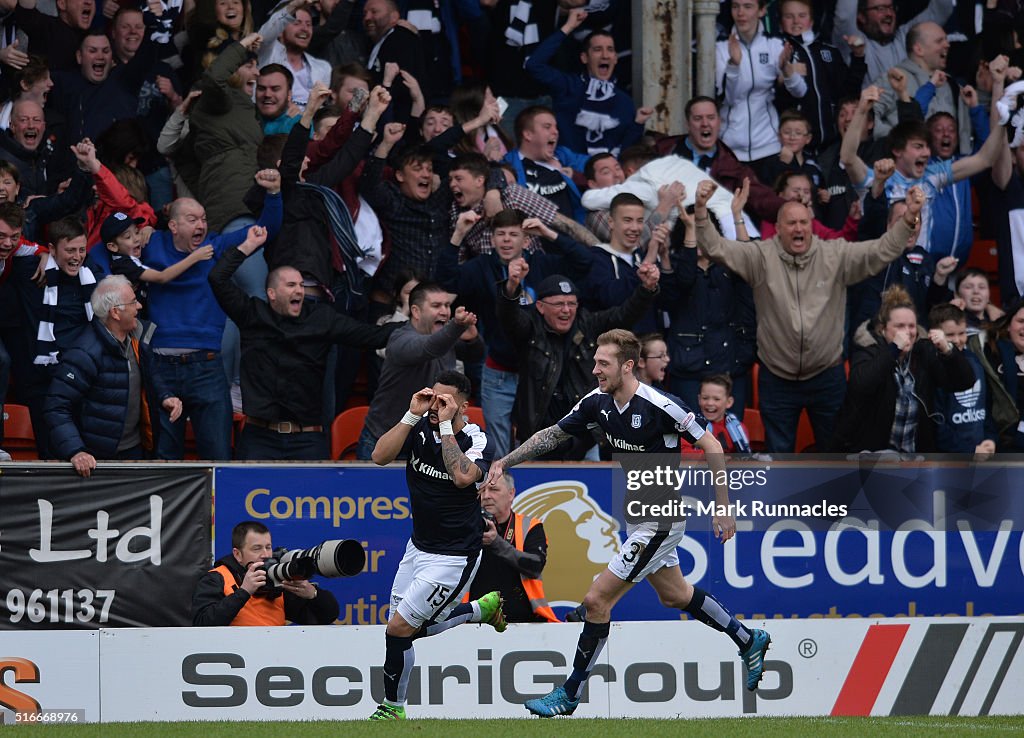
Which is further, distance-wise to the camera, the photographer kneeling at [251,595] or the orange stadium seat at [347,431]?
the orange stadium seat at [347,431]

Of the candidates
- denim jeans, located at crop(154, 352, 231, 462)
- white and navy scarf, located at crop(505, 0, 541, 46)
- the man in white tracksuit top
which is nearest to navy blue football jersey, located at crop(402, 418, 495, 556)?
denim jeans, located at crop(154, 352, 231, 462)

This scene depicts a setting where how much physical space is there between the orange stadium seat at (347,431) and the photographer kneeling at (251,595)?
1.46m

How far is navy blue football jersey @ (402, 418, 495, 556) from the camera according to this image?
9.42 m

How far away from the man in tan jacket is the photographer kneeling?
360 cm

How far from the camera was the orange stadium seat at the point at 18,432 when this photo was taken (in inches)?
442

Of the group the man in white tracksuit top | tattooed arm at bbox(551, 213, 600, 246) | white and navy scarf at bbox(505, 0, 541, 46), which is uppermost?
white and navy scarf at bbox(505, 0, 541, 46)

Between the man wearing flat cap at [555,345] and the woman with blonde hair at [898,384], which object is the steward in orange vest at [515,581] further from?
the woman with blonde hair at [898,384]

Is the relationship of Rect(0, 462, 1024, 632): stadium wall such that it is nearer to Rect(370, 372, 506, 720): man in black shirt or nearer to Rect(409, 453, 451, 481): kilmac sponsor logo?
Rect(370, 372, 506, 720): man in black shirt

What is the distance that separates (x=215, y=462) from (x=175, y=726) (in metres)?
2.26

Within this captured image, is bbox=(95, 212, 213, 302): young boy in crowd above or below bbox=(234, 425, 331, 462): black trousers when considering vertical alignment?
above

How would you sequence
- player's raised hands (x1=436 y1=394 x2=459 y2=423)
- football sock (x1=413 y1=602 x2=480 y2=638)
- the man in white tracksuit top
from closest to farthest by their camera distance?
player's raised hands (x1=436 y1=394 x2=459 y2=423) → football sock (x1=413 y1=602 x2=480 y2=638) → the man in white tracksuit top

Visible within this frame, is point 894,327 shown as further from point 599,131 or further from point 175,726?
point 175,726

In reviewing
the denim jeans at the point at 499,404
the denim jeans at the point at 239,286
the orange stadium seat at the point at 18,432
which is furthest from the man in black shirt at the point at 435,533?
the orange stadium seat at the point at 18,432

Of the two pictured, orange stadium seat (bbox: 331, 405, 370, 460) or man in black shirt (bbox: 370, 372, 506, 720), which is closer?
man in black shirt (bbox: 370, 372, 506, 720)
